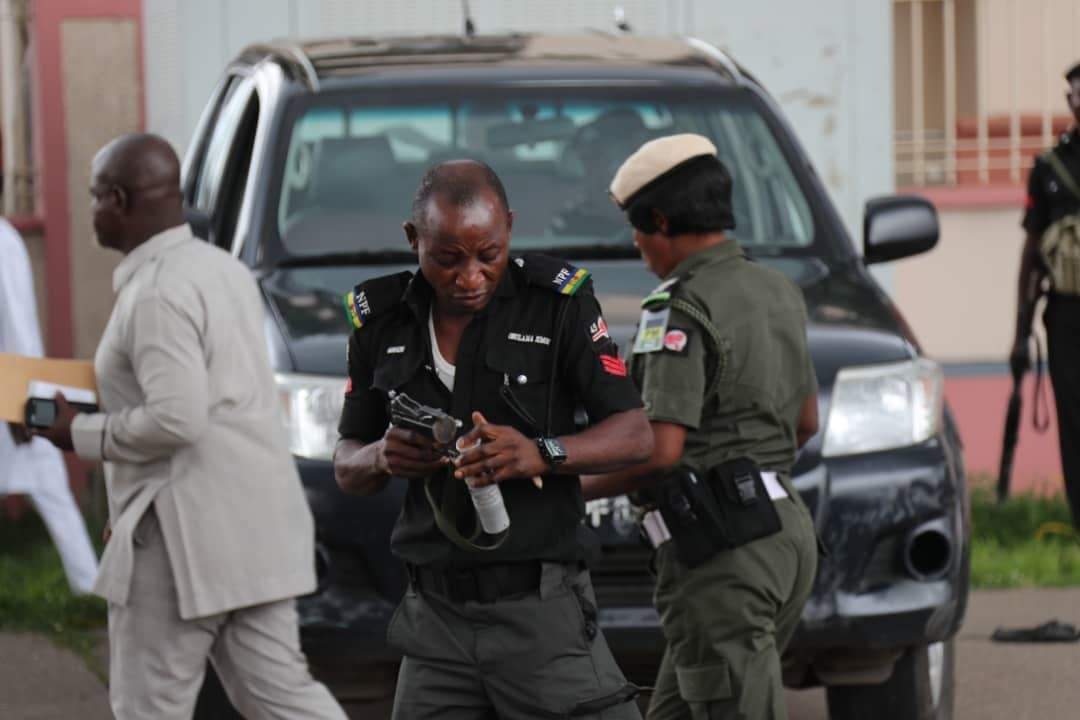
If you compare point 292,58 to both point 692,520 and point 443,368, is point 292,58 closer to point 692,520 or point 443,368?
point 692,520

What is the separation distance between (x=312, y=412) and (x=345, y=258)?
780 millimetres

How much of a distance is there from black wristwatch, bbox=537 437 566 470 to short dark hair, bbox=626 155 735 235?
931 millimetres

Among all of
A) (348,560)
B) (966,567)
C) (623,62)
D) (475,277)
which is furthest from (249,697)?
(623,62)

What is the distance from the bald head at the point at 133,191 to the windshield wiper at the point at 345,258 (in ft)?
4.86

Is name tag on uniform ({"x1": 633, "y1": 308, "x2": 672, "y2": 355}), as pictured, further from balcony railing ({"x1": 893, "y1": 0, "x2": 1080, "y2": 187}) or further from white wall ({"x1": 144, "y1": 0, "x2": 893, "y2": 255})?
balcony railing ({"x1": 893, "y1": 0, "x2": 1080, "y2": 187})

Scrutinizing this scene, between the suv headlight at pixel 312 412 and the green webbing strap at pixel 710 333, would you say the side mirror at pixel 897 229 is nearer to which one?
the suv headlight at pixel 312 412

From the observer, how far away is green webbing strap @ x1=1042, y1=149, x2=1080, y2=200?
7.93m

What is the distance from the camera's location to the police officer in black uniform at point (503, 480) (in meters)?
3.57

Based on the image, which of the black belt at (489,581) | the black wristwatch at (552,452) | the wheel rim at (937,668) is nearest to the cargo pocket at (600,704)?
the black belt at (489,581)

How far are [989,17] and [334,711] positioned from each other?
7384 millimetres

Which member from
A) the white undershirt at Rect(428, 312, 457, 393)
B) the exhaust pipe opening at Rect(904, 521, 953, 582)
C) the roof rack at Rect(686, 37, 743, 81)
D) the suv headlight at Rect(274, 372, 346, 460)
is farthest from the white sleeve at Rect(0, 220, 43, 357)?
the white undershirt at Rect(428, 312, 457, 393)

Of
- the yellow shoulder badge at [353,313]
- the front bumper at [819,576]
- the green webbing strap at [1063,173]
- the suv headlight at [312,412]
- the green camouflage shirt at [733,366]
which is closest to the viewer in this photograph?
the yellow shoulder badge at [353,313]

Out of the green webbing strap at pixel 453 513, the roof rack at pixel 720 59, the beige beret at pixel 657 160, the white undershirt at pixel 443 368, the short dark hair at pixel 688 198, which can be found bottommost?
the green webbing strap at pixel 453 513

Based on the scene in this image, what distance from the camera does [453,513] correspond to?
11.7ft
